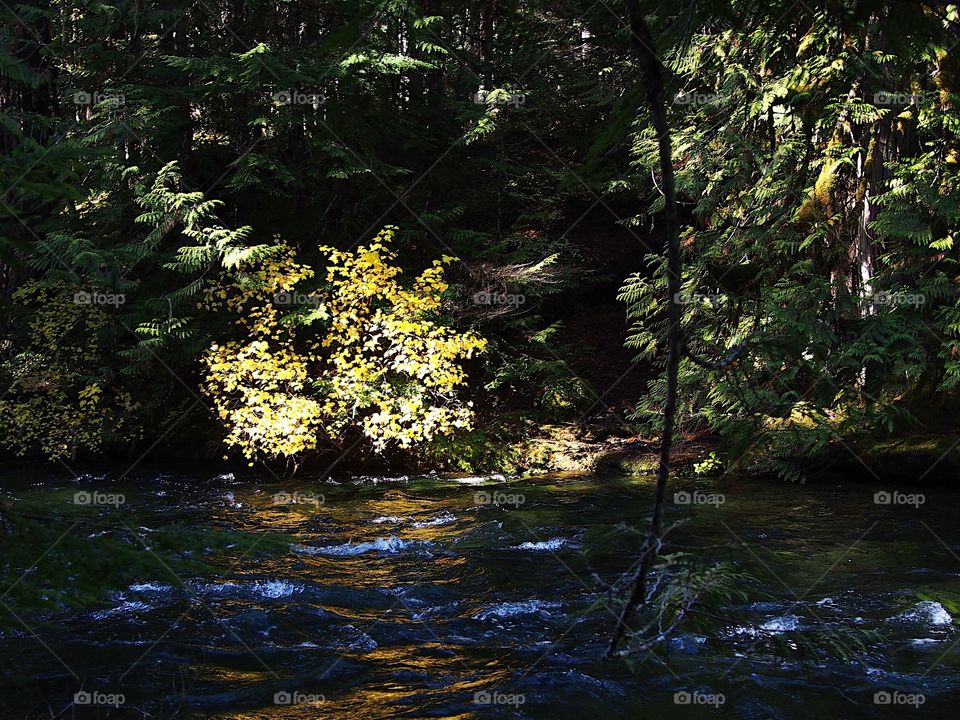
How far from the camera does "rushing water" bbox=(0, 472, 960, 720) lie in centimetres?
411

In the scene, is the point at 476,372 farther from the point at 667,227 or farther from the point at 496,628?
the point at 667,227

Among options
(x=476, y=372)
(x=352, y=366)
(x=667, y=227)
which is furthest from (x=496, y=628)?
(x=476, y=372)

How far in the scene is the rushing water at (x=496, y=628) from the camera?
411 centimetres

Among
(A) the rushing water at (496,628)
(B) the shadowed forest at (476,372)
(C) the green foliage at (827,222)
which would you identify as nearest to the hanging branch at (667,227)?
(B) the shadowed forest at (476,372)

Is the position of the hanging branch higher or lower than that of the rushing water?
higher

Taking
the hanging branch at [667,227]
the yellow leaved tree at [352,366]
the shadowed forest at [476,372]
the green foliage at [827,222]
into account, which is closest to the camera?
the hanging branch at [667,227]

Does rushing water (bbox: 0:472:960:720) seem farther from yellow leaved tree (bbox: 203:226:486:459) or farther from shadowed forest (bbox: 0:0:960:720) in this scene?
yellow leaved tree (bbox: 203:226:486:459)

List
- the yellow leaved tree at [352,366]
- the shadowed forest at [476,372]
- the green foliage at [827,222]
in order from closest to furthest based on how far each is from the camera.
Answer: the shadowed forest at [476,372], the green foliage at [827,222], the yellow leaved tree at [352,366]

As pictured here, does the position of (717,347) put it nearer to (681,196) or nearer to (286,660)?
(681,196)

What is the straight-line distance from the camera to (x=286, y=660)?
4.73 m

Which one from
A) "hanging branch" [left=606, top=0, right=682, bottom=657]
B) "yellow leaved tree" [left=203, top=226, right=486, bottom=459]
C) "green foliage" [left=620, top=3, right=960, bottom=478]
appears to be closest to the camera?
"hanging branch" [left=606, top=0, right=682, bottom=657]

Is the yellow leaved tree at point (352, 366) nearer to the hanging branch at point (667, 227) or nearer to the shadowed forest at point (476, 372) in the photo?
the shadowed forest at point (476, 372)

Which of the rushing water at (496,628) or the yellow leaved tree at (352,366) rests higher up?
the yellow leaved tree at (352,366)

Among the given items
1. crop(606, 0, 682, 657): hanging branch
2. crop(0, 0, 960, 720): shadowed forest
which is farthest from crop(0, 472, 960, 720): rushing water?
crop(606, 0, 682, 657): hanging branch
